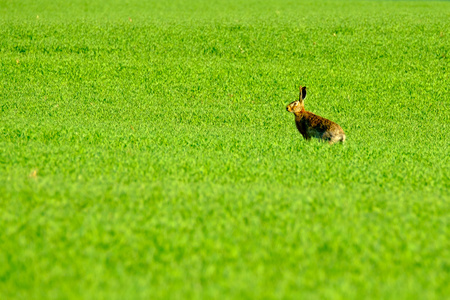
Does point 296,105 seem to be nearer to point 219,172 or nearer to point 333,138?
point 333,138

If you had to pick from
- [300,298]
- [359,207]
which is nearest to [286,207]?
[359,207]

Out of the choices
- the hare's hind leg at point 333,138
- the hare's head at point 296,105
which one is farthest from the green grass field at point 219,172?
the hare's head at point 296,105

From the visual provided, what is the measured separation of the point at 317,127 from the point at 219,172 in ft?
10.6

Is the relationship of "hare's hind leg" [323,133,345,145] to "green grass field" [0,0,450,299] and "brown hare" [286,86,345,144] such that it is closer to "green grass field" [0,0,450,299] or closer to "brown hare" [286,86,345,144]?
"brown hare" [286,86,345,144]

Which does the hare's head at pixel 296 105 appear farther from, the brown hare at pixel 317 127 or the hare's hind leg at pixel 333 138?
the hare's hind leg at pixel 333 138

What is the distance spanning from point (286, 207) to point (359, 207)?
3.01 feet

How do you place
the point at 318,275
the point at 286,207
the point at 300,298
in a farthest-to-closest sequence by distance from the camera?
the point at 286,207, the point at 318,275, the point at 300,298

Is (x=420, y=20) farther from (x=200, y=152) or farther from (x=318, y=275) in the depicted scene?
(x=318, y=275)

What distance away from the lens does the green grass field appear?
4969 mm

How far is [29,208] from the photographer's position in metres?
6.51

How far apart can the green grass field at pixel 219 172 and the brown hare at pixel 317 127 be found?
24cm

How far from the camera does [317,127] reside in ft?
37.4

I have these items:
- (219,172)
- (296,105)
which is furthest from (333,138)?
(219,172)

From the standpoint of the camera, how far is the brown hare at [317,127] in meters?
11.2
